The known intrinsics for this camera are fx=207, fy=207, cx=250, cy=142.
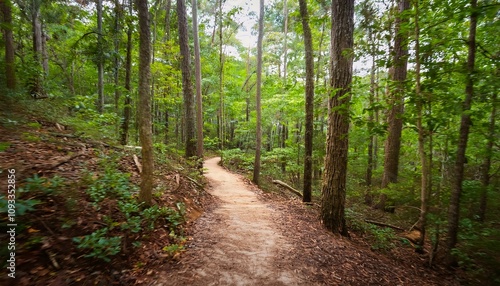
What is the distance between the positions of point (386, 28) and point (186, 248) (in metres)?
5.55

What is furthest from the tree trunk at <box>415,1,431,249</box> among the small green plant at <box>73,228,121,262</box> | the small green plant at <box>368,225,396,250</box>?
the small green plant at <box>73,228,121,262</box>

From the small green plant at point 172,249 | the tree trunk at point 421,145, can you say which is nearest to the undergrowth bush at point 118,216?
the small green plant at point 172,249

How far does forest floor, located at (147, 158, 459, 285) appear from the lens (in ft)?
9.73

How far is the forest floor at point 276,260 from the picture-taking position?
2967mm

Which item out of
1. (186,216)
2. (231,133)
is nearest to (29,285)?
(186,216)

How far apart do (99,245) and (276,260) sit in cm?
258

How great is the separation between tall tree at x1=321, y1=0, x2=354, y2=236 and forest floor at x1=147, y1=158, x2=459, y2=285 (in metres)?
0.57

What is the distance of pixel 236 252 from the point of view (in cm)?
365

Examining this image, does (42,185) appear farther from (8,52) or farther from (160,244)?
(8,52)

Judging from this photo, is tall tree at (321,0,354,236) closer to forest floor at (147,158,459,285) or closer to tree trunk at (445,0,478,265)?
forest floor at (147,158,459,285)

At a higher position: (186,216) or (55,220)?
(55,220)

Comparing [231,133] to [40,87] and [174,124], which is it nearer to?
[174,124]

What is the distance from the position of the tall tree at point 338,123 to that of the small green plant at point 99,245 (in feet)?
14.7

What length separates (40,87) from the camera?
8.48 metres
